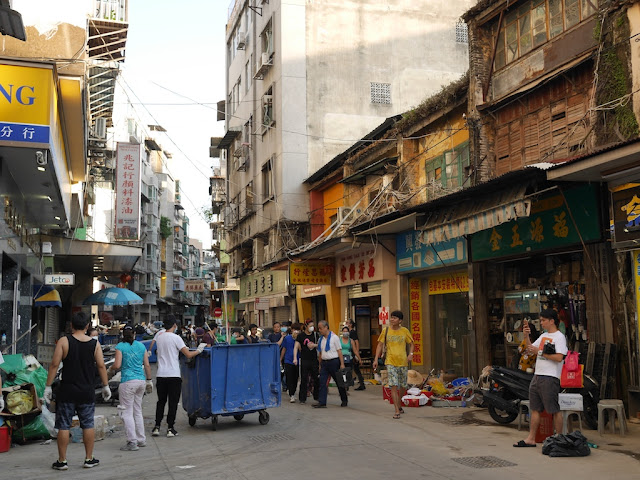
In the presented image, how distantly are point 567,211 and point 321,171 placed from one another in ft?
55.8

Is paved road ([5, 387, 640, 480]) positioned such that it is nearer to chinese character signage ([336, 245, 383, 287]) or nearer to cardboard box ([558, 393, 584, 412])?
cardboard box ([558, 393, 584, 412])

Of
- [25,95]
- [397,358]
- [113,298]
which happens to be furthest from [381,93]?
[25,95]

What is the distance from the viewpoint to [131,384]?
898cm

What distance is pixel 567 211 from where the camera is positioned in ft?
38.3

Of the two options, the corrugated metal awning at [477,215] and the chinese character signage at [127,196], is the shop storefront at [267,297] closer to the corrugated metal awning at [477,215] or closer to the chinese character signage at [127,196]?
the chinese character signage at [127,196]

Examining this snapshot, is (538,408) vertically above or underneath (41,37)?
underneath

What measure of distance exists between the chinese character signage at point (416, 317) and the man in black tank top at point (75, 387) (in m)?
12.1

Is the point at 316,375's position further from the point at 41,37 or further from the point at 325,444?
the point at 41,37

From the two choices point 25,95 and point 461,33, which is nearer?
point 25,95

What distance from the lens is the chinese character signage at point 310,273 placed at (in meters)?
24.1

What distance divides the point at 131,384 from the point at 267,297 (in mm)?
25319

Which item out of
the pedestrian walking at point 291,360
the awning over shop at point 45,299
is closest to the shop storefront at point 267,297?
the awning over shop at point 45,299

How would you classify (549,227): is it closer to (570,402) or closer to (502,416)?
(502,416)

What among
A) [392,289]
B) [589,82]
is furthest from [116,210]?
[589,82]
